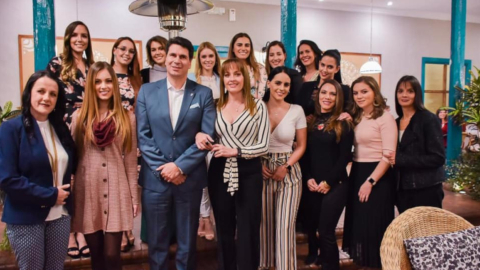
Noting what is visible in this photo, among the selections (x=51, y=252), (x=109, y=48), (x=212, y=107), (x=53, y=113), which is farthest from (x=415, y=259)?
(x=109, y=48)

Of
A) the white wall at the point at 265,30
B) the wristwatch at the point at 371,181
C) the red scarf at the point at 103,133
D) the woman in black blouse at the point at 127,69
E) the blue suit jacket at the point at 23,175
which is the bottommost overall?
the wristwatch at the point at 371,181

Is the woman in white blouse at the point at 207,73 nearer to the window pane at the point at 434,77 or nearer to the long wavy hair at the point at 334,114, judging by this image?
the long wavy hair at the point at 334,114

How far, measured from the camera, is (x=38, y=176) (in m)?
1.96

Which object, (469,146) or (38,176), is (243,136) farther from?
(469,146)

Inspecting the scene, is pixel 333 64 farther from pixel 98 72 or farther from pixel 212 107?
pixel 98 72

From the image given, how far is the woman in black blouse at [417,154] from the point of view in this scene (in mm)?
2828

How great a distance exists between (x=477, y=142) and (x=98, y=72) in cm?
454

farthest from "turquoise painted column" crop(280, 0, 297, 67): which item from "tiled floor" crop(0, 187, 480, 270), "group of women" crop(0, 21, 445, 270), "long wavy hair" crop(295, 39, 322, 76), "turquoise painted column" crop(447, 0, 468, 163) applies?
"turquoise painted column" crop(447, 0, 468, 163)

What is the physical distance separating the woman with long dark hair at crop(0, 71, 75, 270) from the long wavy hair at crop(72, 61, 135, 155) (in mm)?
97

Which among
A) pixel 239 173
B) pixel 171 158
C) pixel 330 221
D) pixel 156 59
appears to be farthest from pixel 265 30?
pixel 171 158

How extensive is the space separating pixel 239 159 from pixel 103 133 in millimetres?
825

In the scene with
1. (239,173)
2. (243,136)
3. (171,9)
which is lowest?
(239,173)

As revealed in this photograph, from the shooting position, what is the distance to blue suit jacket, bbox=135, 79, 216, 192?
230 cm

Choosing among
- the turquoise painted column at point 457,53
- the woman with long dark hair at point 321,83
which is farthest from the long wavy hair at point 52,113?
the turquoise painted column at point 457,53
